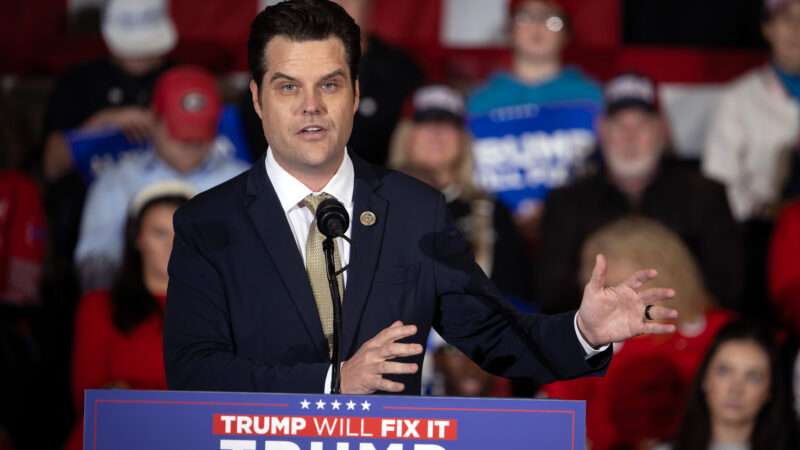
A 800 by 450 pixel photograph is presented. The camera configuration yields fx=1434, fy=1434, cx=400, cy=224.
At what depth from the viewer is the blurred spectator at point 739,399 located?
4039mm

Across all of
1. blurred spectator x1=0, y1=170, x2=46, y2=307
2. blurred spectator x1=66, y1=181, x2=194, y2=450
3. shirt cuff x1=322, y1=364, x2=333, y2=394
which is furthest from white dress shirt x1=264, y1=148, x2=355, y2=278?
blurred spectator x1=0, y1=170, x2=46, y2=307

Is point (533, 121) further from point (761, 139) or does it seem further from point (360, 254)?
point (360, 254)

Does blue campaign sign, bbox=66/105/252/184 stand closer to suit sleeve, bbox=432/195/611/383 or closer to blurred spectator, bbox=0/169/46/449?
blurred spectator, bbox=0/169/46/449

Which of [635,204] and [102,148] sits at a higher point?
[102,148]

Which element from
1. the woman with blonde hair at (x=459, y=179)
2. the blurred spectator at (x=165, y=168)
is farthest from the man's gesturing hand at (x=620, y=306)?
the blurred spectator at (x=165, y=168)

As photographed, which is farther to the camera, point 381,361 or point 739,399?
point 739,399

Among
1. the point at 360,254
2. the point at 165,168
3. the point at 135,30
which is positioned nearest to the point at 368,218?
the point at 360,254

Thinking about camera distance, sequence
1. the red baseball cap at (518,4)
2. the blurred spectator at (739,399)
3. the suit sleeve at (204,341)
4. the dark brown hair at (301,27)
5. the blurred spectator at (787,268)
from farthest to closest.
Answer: the red baseball cap at (518,4)
the blurred spectator at (787,268)
the blurred spectator at (739,399)
the dark brown hair at (301,27)
the suit sleeve at (204,341)

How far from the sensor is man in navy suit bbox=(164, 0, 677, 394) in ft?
7.48

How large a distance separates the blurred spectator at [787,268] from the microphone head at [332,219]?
2.92m

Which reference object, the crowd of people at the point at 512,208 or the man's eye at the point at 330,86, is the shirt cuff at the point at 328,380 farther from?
the crowd of people at the point at 512,208

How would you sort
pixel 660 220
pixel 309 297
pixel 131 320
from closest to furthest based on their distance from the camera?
pixel 309 297 → pixel 131 320 → pixel 660 220

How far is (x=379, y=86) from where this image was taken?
16.9 feet

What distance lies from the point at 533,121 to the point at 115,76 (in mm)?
1555
